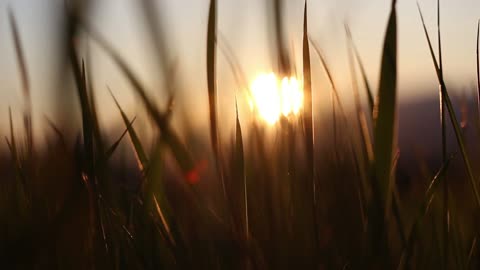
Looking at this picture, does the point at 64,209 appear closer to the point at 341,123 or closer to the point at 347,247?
the point at 347,247

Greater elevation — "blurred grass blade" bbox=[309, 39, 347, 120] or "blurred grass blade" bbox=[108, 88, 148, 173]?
"blurred grass blade" bbox=[309, 39, 347, 120]

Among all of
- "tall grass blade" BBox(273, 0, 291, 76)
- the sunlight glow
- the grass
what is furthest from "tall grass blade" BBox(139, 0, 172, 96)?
the sunlight glow

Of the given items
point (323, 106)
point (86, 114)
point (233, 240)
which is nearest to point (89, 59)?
point (86, 114)

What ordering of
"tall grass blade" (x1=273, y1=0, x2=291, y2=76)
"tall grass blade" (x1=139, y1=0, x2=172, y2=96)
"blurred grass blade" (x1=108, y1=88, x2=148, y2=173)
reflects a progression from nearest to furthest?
"tall grass blade" (x1=139, y1=0, x2=172, y2=96) < "tall grass blade" (x1=273, y1=0, x2=291, y2=76) < "blurred grass blade" (x1=108, y1=88, x2=148, y2=173)

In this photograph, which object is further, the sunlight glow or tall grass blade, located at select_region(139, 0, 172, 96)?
the sunlight glow

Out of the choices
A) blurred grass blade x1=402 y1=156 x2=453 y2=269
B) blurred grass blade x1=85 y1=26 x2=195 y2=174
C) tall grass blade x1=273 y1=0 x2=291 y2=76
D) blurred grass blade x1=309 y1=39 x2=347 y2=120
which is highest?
blurred grass blade x1=309 y1=39 x2=347 y2=120

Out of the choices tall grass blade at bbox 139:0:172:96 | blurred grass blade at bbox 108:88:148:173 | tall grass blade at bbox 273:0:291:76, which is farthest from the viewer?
blurred grass blade at bbox 108:88:148:173

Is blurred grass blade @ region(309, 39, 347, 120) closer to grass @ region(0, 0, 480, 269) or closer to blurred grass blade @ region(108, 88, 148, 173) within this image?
grass @ region(0, 0, 480, 269)
